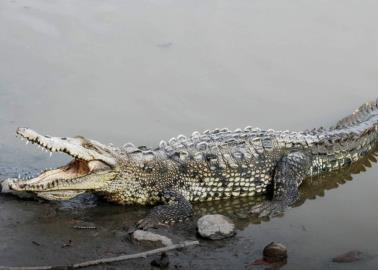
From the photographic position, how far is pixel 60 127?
8.16m

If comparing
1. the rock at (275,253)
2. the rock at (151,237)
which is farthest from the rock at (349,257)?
the rock at (151,237)

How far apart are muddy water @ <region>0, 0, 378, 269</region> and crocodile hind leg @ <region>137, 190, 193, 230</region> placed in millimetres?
182

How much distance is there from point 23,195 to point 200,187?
1.78 meters

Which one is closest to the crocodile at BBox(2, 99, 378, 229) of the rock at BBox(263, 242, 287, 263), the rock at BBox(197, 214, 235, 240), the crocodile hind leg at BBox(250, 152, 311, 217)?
the crocodile hind leg at BBox(250, 152, 311, 217)

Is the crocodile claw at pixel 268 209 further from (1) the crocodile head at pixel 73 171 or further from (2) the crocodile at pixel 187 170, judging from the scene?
(1) the crocodile head at pixel 73 171

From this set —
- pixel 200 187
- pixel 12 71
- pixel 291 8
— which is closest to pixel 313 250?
pixel 200 187

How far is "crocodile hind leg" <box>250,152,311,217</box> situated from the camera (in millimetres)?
6734

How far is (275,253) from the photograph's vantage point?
571 centimetres

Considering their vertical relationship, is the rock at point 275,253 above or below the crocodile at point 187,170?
below

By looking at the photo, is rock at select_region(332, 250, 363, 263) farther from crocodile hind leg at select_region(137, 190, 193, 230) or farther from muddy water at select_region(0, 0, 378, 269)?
crocodile hind leg at select_region(137, 190, 193, 230)

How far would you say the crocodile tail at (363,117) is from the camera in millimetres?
8266

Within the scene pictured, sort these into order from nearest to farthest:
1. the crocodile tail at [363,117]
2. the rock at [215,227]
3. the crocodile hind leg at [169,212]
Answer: the rock at [215,227]
the crocodile hind leg at [169,212]
the crocodile tail at [363,117]

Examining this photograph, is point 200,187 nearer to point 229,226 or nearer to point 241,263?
point 229,226

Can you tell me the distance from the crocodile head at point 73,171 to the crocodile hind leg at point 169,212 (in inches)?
22.2
